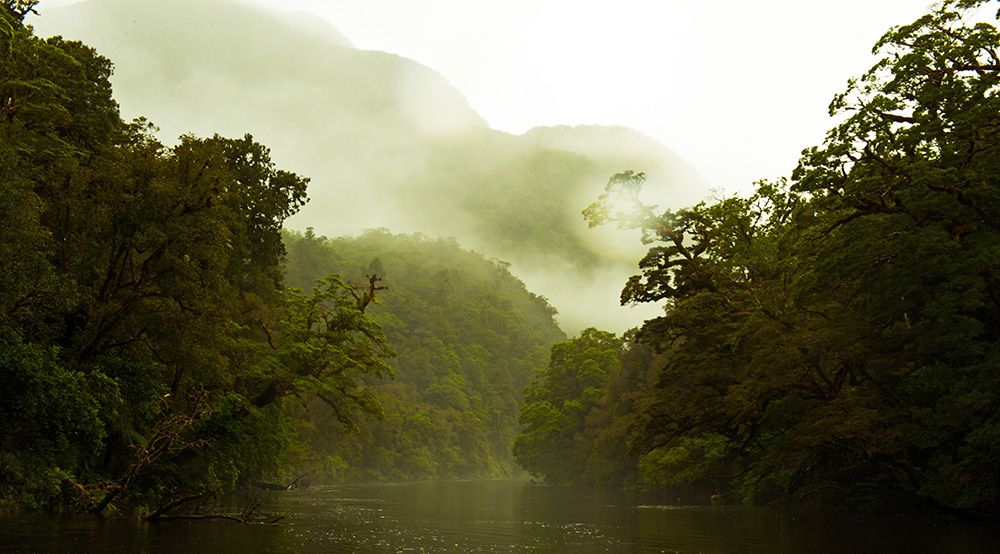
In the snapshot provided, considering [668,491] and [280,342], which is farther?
[668,491]

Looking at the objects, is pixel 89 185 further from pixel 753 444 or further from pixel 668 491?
pixel 668 491

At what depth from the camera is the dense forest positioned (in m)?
33.7

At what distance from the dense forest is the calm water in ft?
10.6

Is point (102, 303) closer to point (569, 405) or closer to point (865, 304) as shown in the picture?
point (865, 304)

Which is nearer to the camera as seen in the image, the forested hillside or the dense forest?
the forested hillside

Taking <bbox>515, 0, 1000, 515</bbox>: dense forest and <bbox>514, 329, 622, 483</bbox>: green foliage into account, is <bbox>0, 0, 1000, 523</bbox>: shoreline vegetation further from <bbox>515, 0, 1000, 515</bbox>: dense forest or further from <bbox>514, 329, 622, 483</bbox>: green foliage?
<bbox>514, 329, 622, 483</bbox>: green foliage

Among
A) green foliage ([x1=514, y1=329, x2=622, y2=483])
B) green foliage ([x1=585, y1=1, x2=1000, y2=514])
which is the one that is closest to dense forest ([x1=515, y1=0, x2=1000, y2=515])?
green foliage ([x1=585, y1=1, x2=1000, y2=514])

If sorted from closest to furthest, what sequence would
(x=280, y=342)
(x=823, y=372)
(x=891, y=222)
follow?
(x=891, y=222) < (x=823, y=372) < (x=280, y=342)

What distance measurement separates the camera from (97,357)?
3638 cm

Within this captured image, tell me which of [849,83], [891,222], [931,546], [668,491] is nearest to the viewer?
[931,546]

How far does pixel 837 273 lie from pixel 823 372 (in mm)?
8281

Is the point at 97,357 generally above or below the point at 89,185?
below

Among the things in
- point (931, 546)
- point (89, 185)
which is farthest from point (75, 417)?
point (931, 546)

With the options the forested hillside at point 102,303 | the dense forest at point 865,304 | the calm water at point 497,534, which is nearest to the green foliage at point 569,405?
the dense forest at point 865,304
